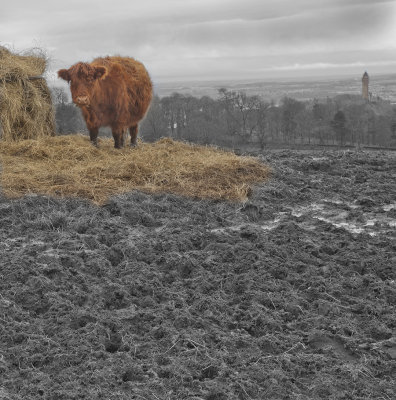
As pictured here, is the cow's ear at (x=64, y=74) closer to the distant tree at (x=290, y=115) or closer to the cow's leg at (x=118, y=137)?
the cow's leg at (x=118, y=137)

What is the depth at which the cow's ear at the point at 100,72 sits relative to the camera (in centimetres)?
810

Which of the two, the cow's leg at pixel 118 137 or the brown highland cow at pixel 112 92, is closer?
the brown highland cow at pixel 112 92

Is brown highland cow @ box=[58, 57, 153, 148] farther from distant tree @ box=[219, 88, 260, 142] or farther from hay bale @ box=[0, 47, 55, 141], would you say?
distant tree @ box=[219, 88, 260, 142]

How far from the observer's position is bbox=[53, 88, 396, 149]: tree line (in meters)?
11.2

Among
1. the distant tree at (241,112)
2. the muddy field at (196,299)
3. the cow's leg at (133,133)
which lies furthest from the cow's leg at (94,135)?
the distant tree at (241,112)

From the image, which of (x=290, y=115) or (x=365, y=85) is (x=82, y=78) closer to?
(x=290, y=115)

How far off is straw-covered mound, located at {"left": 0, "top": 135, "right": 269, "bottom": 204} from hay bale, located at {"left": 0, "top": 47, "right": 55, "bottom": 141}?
108 centimetres

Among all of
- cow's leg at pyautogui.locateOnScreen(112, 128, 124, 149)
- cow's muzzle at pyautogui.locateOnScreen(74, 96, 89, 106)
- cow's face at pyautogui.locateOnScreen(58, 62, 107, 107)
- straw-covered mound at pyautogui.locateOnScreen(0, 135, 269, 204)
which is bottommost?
straw-covered mound at pyautogui.locateOnScreen(0, 135, 269, 204)

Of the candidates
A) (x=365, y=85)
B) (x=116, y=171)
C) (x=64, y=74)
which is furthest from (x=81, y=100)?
(x=365, y=85)

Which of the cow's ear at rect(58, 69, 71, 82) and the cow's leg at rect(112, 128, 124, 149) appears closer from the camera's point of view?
the cow's ear at rect(58, 69, 71, 82)

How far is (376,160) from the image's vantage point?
8.83 meters

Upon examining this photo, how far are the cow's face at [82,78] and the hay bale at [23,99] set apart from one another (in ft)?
8.47

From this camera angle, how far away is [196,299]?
379 cm

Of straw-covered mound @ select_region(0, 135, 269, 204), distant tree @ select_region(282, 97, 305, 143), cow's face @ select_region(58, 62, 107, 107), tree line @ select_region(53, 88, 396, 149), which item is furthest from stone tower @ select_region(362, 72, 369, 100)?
cow's face @ select_region(58, 62, 107, 107)
